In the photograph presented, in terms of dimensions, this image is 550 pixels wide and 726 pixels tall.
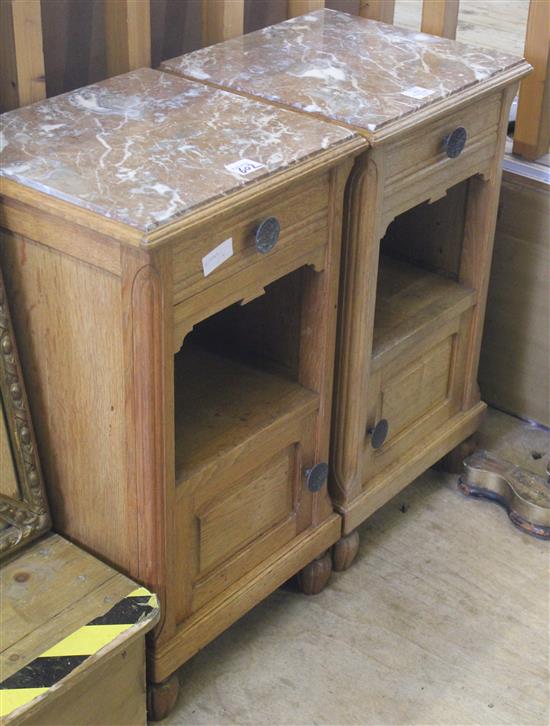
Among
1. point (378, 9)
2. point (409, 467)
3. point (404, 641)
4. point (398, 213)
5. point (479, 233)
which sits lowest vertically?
point (404, 641)

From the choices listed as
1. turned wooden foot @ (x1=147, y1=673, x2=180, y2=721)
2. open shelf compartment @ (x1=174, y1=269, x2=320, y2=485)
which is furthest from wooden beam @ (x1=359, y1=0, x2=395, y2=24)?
turned wooden foot @ (x1=147, y1=673, x2=180, y2=721)

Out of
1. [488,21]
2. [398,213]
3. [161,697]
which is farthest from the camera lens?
[488,21]

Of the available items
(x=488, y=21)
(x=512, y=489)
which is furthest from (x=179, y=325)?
(x=488, y=21)

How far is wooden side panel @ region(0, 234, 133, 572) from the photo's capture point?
62.7 inches

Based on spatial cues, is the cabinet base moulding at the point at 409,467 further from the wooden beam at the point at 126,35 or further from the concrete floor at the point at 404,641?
the wooden beam at the point at 126,35

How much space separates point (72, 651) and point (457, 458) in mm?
1175

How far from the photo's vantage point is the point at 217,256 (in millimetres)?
1570

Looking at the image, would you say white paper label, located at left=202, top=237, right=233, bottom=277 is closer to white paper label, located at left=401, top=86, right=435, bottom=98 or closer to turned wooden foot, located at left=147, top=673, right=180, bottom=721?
white paper label, located at left=401, top=86, right=435, bottom=98

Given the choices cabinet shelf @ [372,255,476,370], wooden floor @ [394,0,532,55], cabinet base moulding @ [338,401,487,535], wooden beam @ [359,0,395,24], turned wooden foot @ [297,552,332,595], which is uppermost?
wooden beam @ [359,0,395,24]

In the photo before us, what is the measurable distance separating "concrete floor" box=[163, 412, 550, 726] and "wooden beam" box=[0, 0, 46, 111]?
101cm

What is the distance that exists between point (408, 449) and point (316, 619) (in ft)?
1.37

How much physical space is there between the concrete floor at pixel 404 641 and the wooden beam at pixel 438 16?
102 cm

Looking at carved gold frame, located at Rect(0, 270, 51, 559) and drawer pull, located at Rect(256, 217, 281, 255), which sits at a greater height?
drawer pull, located at Rect(256, 217, 281, 255)

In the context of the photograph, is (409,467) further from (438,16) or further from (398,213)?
(438,16)
